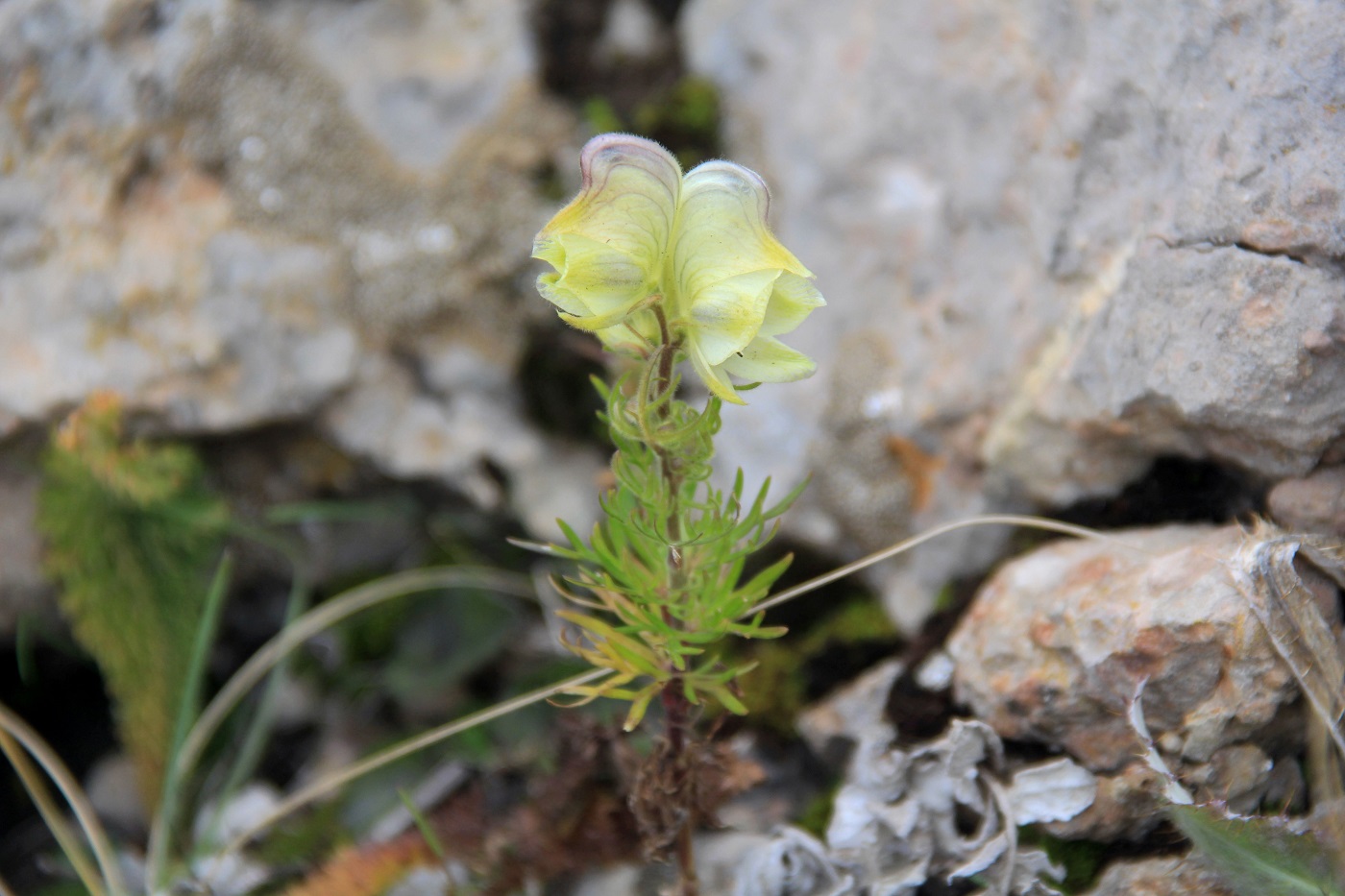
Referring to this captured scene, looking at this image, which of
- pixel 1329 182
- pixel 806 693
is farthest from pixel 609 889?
pixel 1329 182

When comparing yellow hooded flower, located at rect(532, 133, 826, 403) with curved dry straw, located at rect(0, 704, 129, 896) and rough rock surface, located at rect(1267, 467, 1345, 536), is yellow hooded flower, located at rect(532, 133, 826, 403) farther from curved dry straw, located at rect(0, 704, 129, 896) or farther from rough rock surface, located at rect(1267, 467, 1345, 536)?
curved dry straw, located at rect(0, 704, 129, 896)

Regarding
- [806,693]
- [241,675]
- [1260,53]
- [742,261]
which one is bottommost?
[241,675]

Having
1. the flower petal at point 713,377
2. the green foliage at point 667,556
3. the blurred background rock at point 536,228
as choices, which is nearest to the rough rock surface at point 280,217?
the blurred background rock at point 536,228

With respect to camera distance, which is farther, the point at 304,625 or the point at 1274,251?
the point at 304,625

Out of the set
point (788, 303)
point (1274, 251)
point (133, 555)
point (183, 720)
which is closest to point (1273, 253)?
point (1274, 251)

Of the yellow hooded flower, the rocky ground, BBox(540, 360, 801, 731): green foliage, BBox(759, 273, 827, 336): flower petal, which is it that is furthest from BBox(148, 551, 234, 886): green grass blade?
BBox(759, 273, 827, 336): flower petal

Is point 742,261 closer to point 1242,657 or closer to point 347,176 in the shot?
point 1242,657

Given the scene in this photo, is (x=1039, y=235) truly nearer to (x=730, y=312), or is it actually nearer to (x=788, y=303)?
(x=788, y=303)
